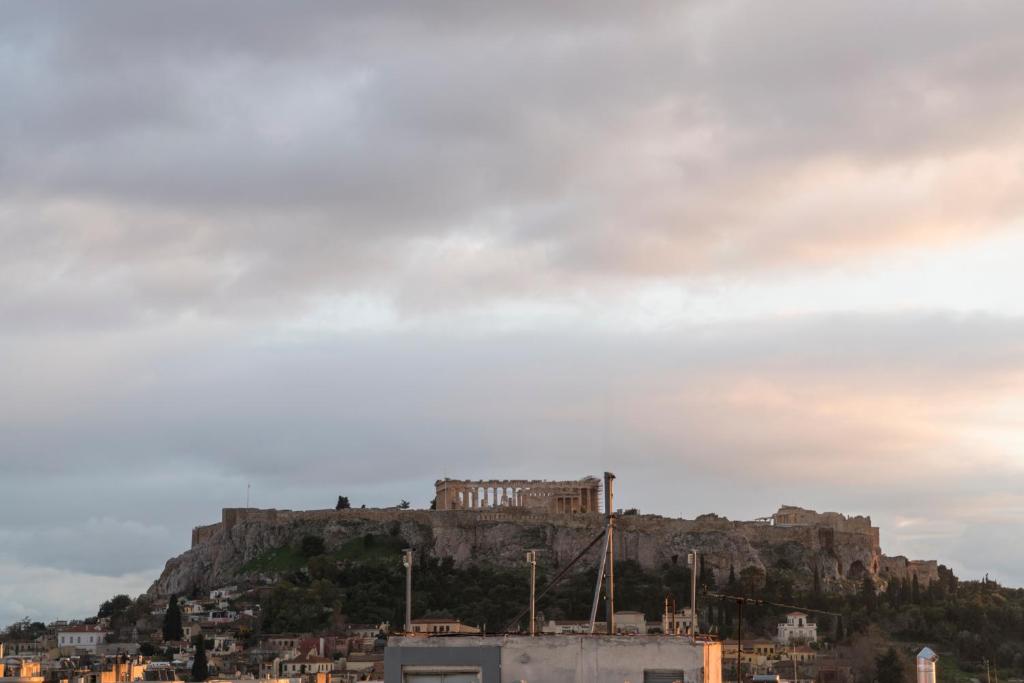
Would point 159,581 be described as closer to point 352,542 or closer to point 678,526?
point 352,542

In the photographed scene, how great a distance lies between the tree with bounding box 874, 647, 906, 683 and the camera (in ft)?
404

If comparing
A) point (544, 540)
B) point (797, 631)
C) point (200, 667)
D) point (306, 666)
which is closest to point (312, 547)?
point (544, 540)

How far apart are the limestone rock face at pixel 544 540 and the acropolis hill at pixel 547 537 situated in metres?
0.09

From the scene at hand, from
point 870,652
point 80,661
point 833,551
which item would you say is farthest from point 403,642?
point 833,551

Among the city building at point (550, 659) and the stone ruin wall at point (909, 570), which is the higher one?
the stone ruin wall at point (909, 570)

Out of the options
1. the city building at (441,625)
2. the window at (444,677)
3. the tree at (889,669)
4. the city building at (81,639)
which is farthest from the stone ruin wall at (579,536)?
the window at (444,677)

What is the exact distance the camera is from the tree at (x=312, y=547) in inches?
6663

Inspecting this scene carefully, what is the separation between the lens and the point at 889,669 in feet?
408

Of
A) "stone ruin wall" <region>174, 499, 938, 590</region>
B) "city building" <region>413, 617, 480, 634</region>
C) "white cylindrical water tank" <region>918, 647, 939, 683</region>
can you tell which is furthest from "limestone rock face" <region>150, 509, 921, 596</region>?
"white cylindrical water tank" <region>918, 647, 939, 683</region>

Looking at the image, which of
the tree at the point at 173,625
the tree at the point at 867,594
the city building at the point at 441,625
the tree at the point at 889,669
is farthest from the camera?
the tree at the point at 867,594

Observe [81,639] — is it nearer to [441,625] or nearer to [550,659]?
[441,625]

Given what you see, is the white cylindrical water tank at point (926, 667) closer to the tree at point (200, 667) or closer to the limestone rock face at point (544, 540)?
the tree at point (200, 667)

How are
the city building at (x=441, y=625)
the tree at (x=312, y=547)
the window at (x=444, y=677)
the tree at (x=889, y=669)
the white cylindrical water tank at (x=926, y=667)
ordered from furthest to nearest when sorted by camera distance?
the tree at (x=312, y=547), the tree at (x=889, y=669), the city building at (x=441, y=625), the white cylindrical water tank at (x=926, y=667), the window at (x=444, y=677)

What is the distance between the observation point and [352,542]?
170 meters
